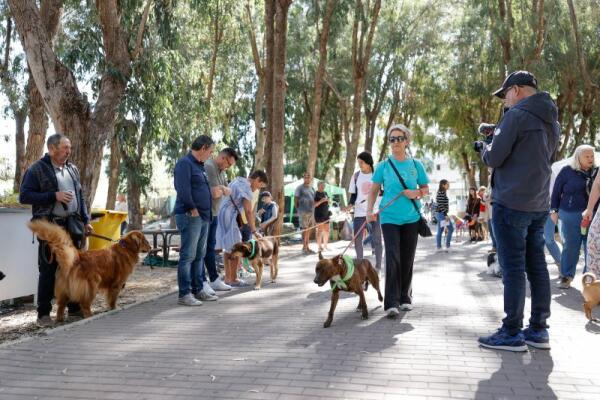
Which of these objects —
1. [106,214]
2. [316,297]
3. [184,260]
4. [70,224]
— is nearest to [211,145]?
[184,260]

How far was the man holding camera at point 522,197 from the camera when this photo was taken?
4734 millimetres

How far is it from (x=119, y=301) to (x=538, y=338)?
539 centimetres

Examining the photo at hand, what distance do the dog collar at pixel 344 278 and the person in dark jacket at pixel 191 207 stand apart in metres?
1.99

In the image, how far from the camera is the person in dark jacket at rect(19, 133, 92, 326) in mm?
6064

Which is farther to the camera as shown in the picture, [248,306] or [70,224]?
[248,306]

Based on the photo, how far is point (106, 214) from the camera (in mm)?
9430

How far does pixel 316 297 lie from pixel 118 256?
261cm

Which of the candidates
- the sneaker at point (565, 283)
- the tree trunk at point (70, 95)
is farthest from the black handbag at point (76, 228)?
the sneaker at point (565, 283)

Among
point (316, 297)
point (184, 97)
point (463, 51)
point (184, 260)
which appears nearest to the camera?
point (184, 260)

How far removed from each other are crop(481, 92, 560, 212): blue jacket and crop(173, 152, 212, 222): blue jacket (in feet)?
12.1

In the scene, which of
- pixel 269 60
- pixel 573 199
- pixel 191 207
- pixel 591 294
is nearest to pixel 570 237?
pixel 573 199

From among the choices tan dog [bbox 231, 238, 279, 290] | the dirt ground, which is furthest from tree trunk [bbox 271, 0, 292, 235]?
tan dog [bbox 231, 238, 279, 290]

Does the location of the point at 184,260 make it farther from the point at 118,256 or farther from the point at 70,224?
the point at 70,224

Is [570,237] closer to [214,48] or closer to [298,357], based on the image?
[298,357]
